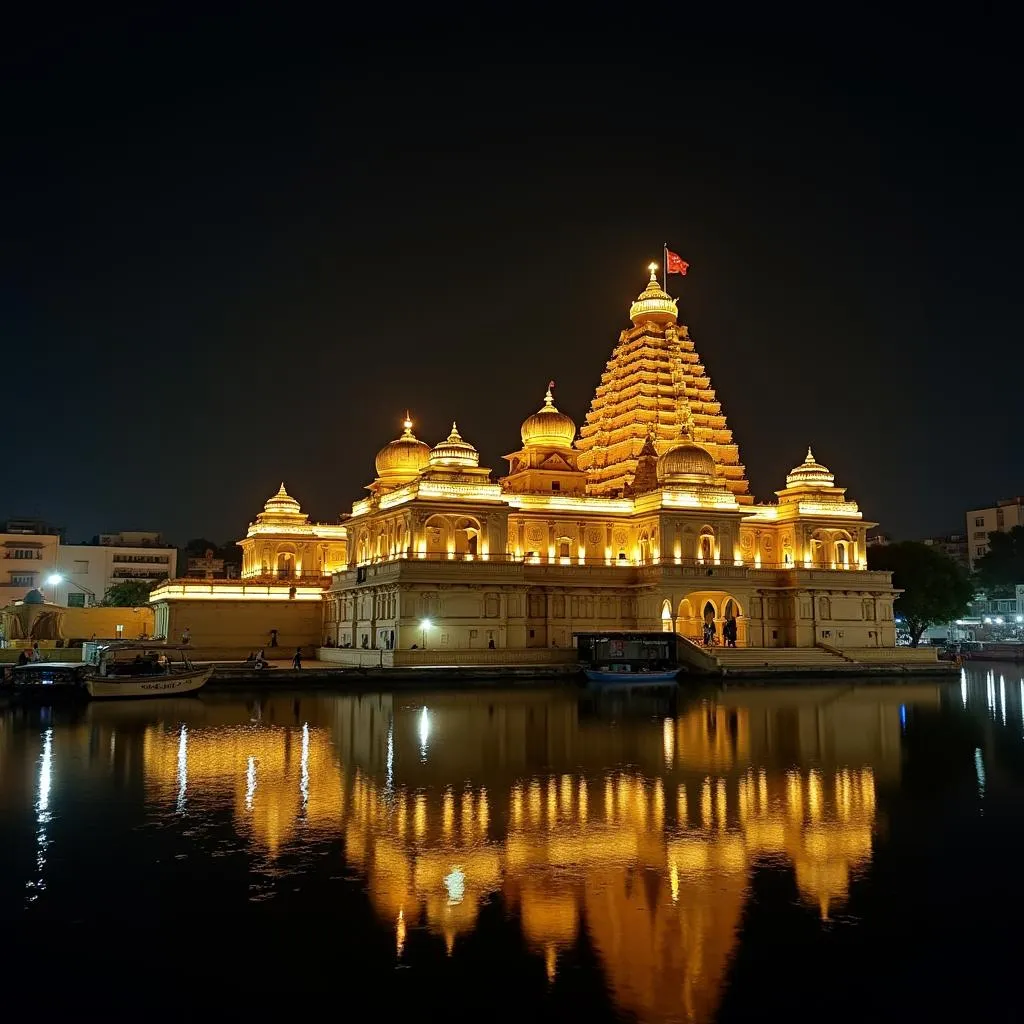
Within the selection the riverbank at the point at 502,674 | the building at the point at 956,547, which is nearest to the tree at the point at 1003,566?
the building at the point at 956,547

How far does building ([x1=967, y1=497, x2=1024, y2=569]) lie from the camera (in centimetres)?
14738

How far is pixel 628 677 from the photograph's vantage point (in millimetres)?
52625

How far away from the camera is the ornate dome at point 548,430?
229ft

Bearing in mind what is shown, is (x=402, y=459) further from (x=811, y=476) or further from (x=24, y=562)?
(x=24, y=562)

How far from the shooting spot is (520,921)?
12.9m

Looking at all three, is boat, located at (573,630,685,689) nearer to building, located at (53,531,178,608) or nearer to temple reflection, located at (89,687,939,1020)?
temple reflection, located at (89,687,939,1020)

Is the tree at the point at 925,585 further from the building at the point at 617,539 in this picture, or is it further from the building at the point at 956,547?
the building at the point at 956,547

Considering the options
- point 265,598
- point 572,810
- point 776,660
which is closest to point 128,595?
point 265,598

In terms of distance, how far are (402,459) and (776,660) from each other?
2871 cm

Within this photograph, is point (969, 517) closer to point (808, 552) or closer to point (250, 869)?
point (808, 552)

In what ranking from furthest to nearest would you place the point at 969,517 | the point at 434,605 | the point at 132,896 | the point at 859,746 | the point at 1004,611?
the point at 969,517 → the point at 1004,611 → the point at 434,605 → the point at 859,746 → the point at 132,896

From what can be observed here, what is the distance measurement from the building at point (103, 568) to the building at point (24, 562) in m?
1.76

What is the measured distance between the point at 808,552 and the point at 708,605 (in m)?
7.72

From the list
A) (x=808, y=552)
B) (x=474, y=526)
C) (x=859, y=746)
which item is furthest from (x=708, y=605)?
(x=859, y=746)
